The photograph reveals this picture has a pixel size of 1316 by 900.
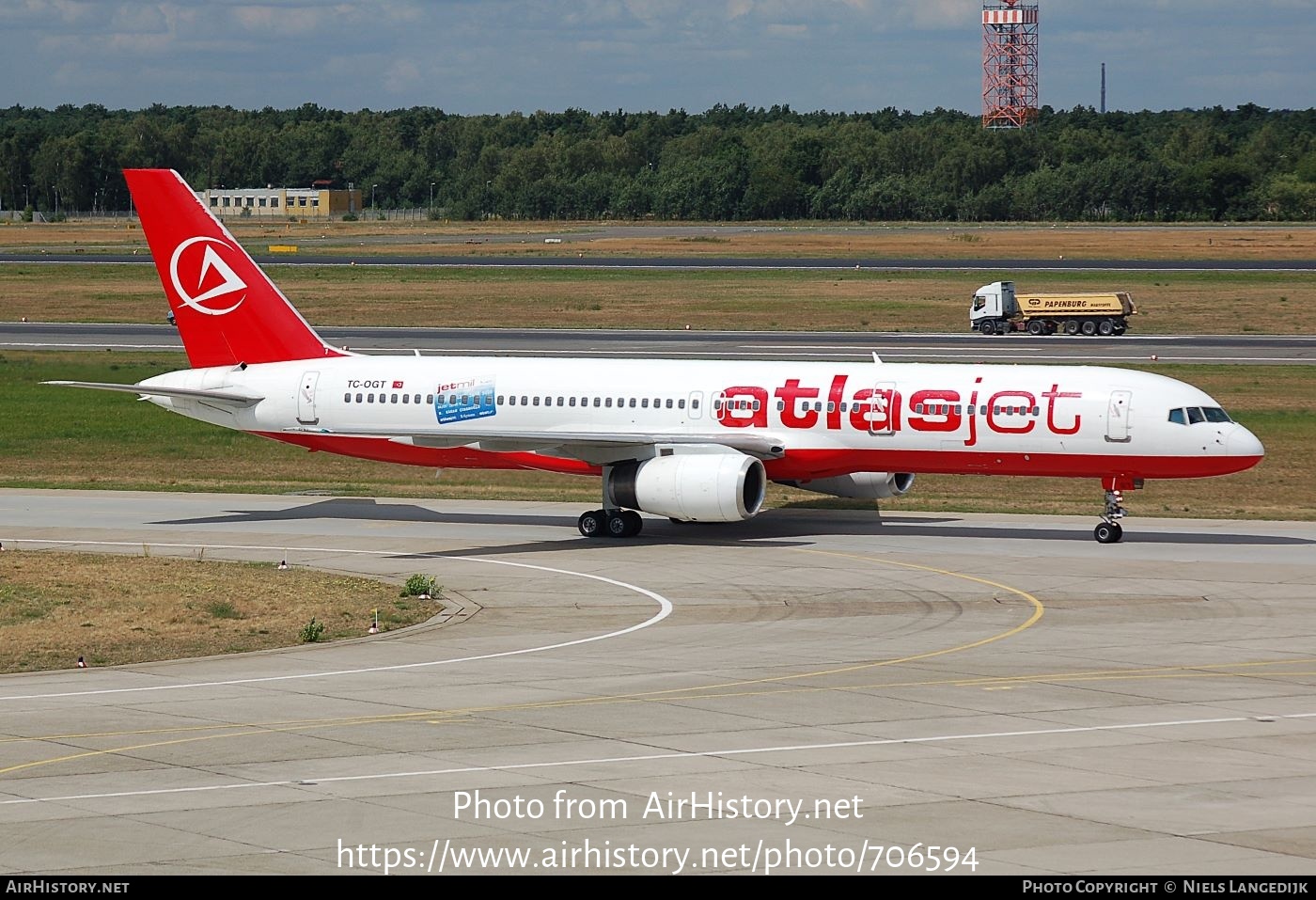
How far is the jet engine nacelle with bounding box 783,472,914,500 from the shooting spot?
47.2 m

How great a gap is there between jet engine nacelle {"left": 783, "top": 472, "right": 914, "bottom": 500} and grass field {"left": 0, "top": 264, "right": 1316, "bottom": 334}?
171 feet

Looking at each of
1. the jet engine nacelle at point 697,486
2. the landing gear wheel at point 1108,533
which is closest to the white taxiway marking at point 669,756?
the landing gear wheel at point 1108,533

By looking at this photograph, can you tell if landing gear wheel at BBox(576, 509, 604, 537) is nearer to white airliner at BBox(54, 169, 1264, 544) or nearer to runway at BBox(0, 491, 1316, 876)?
white airliner at BBox(54, 169, 1264, 544)

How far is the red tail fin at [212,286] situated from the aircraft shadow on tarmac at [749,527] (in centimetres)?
466

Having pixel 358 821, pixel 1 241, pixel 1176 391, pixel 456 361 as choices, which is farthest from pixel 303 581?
pixel 1 241

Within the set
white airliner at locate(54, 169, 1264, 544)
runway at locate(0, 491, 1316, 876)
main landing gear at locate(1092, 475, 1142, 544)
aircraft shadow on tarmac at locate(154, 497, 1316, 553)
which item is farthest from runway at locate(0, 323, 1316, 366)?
runway at locate(0, 491, 1316, 876)

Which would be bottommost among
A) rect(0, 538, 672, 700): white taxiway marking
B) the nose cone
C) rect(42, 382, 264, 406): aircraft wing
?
rect(0, 538, 672, 700): white taxiway marking

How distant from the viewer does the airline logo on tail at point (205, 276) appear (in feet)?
164

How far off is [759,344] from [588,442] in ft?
153

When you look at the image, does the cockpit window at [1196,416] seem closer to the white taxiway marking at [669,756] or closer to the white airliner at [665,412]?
the white airliner at [665,412]

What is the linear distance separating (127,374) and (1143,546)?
4987 cm

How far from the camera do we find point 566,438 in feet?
149

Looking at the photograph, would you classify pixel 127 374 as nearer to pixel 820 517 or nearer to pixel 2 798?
pixel 820 517

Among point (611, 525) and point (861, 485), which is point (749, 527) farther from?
point (611, 525)
